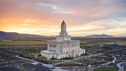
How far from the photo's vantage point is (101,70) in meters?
41.1

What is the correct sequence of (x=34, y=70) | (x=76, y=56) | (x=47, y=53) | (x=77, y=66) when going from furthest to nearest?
(x=76, y=56), (x=47, y=53), (x=77, y=66), (x=34, y=70)

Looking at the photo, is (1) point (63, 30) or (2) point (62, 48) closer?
(2) point (62, 48)

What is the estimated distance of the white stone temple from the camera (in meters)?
56.1

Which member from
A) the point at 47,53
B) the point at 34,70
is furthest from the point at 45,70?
the point at 47,53

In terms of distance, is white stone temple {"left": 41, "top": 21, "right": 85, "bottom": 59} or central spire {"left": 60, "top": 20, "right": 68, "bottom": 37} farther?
central spire {"left": 60, "top": 20, "right": 68, "bottom": 37}

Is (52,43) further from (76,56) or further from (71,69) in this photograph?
(71,69)

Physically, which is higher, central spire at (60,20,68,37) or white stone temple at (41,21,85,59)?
central spire at (60,20,68,37)

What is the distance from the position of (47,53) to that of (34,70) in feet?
54.7

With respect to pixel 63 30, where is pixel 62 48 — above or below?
below

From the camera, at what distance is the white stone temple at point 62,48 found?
56062 mm

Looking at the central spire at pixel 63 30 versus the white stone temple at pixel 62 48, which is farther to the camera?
the central spire at pixel 63 30

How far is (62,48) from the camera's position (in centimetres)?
5669

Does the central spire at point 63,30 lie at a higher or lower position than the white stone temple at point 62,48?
higher

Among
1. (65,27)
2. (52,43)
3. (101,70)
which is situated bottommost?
(101,70)
